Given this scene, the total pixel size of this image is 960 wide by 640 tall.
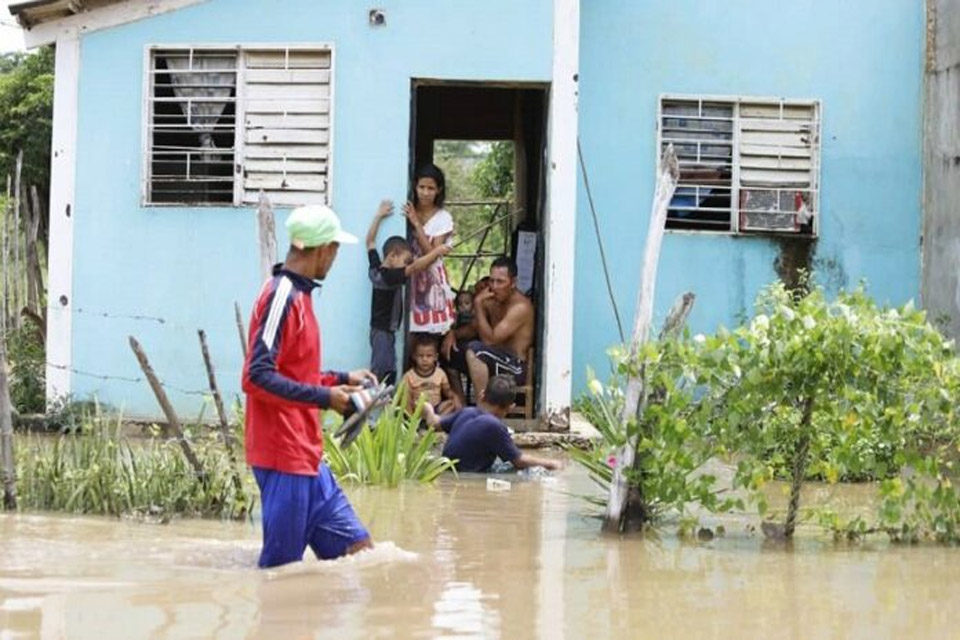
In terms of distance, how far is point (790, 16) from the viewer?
14.0 m

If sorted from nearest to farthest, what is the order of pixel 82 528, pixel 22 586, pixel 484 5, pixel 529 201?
pixel 22 586 < pixel 82 528 < pixel 484 5 < pixel 529 201

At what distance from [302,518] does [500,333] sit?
20.8 feet

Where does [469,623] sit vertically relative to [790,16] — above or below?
below

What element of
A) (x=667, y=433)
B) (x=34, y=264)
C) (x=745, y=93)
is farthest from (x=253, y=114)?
(x=667, y=433)

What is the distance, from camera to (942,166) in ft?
44.7

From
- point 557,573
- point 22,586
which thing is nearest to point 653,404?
point 557,573

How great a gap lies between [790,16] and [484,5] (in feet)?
9.24

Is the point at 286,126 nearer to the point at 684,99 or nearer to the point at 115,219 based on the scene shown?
the point at 115,219

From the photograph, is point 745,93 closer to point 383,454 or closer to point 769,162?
point 769,162

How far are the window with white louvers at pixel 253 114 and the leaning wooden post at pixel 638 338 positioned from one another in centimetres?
464

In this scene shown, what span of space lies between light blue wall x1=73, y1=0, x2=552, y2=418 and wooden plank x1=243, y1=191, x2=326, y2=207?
0.48 ft

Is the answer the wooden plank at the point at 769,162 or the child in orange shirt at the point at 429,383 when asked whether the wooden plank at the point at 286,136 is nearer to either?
the child in orange shirt at the point at 429,383

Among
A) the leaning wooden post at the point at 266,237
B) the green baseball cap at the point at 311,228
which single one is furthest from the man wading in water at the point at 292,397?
the leaning wooden post at the point at 266,237

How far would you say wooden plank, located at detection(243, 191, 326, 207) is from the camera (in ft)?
42.1
